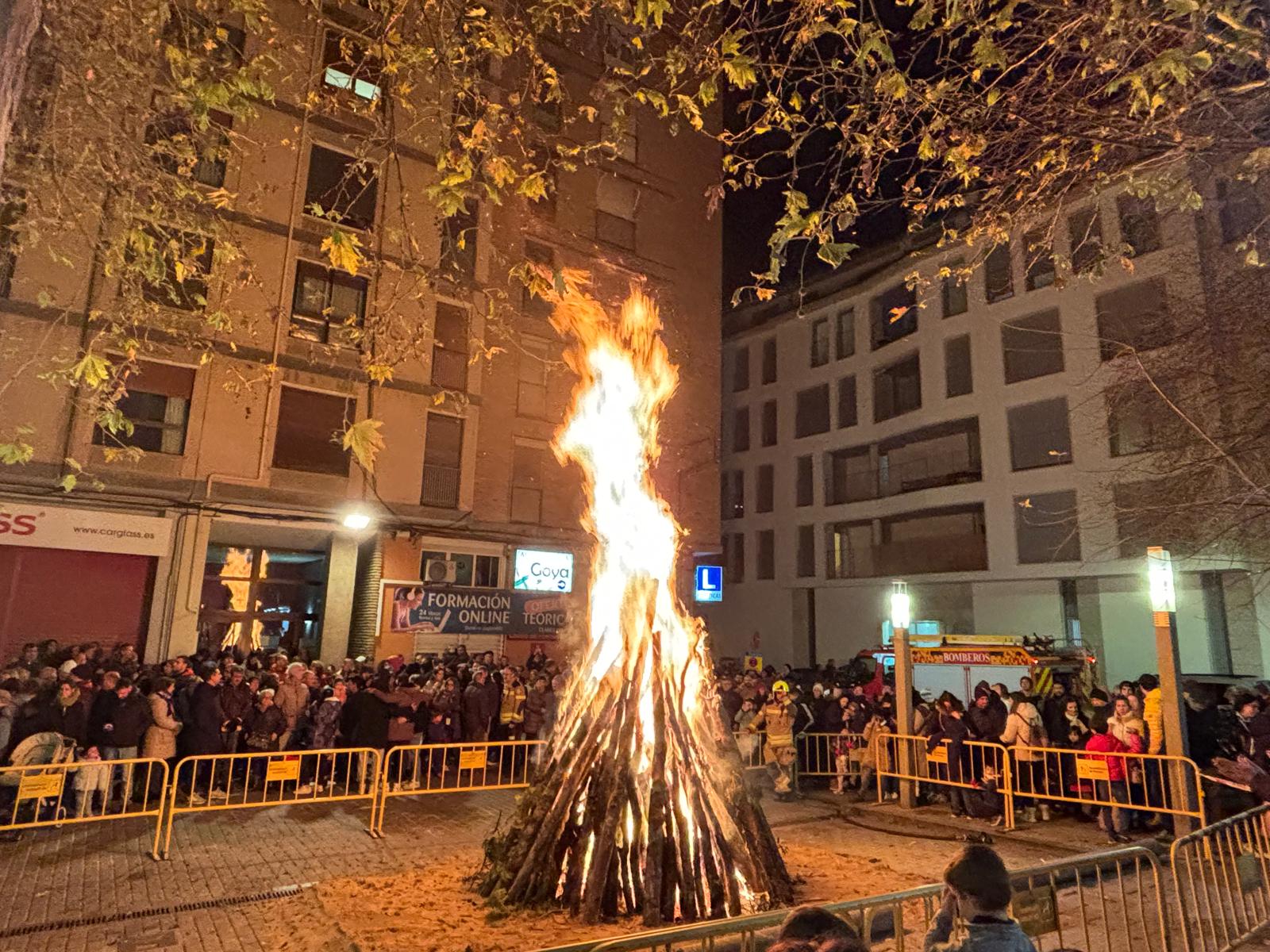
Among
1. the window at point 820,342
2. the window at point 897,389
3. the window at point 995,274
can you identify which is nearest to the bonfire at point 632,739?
the window at point 995,274

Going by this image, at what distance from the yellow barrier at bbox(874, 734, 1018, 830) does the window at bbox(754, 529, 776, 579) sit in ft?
84.1

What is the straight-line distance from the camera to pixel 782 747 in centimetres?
1409

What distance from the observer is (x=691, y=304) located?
3073 centimetres

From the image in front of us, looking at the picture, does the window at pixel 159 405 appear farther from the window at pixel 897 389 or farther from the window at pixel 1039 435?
the window at pixel 1039 435

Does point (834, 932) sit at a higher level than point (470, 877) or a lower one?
higher

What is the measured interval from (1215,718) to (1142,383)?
581cm

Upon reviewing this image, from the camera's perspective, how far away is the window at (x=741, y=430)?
42125 mm

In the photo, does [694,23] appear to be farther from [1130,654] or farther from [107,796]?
[1130,654]

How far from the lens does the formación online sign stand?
19094 mm

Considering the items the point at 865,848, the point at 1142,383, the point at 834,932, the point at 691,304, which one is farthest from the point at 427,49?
the point at 691,304

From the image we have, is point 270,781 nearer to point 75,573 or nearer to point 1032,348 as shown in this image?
point 75,573

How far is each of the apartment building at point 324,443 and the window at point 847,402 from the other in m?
9.71

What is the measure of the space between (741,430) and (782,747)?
29473 mm

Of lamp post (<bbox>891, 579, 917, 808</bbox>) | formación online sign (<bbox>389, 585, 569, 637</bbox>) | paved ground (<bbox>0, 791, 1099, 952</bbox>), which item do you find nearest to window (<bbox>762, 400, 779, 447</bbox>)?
formación online sign (<bbox>389, 585, 569, 637</bbox>)
